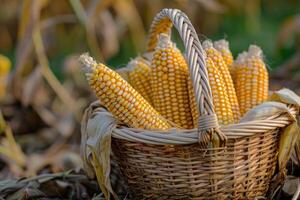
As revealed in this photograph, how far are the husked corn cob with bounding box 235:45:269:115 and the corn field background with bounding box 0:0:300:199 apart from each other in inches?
3.6

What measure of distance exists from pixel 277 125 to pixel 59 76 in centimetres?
330

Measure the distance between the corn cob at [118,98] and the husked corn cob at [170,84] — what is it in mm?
89

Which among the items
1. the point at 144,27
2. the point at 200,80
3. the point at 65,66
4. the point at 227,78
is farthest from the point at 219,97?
the point at 144,27

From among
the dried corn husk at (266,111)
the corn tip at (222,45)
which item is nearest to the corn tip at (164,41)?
the corn tip at (222,45)

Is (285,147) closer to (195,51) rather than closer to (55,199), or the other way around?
(195,51)

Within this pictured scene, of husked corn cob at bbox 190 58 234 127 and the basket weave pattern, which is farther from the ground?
husked corn cob at bbox 190 58 234 127

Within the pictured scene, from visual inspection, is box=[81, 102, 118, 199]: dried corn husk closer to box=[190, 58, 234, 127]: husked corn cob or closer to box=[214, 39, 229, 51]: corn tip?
box=[190, 58, 234, 127]: husked corn cob

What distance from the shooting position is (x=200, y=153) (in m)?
1.58

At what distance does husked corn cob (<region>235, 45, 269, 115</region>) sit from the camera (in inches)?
71.7

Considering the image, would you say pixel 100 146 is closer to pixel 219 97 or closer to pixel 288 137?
pixel 219 97

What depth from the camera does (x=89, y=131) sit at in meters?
1.73

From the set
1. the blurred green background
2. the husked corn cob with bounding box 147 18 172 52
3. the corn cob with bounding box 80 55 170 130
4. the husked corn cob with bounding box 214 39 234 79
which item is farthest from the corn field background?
the corn cob with bounding box 80 55 170 130

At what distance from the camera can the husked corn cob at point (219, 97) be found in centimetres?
169

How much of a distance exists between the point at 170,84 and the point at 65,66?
2085 millimetres
